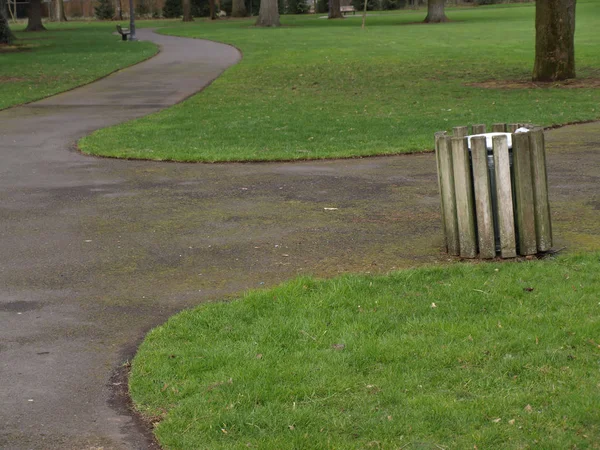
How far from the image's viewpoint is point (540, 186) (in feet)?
24.6

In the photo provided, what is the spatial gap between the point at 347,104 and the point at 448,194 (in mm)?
11734

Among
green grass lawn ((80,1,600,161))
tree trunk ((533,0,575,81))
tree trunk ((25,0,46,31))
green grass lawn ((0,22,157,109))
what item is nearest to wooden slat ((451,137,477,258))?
green grass lawn ((80,1,600,161))

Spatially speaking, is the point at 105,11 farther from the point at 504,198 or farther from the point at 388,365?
the point at 388,365

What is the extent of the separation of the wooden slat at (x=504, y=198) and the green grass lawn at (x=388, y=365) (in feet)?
1.33

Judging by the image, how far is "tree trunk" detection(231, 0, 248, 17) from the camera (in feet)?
249

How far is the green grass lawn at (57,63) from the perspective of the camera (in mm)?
23875

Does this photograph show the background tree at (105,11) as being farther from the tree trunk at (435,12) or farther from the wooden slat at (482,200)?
the wooden slat at (482,200)

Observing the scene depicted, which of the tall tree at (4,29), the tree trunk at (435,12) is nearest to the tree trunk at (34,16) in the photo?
the tall tree at (4,29)

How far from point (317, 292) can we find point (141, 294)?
137 centimetres

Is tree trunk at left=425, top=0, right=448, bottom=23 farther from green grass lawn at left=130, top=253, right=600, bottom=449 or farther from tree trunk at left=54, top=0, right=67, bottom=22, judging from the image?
green grass lawn at left=130, top=253, right=600, bottom=449

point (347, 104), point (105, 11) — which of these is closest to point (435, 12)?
point (105, 11)

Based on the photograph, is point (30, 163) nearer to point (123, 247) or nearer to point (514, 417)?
point (123, 247)

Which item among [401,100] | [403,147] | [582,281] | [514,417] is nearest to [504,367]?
[514,417]

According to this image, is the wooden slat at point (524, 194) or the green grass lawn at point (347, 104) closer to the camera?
the wooden slat at point (524, 194)
